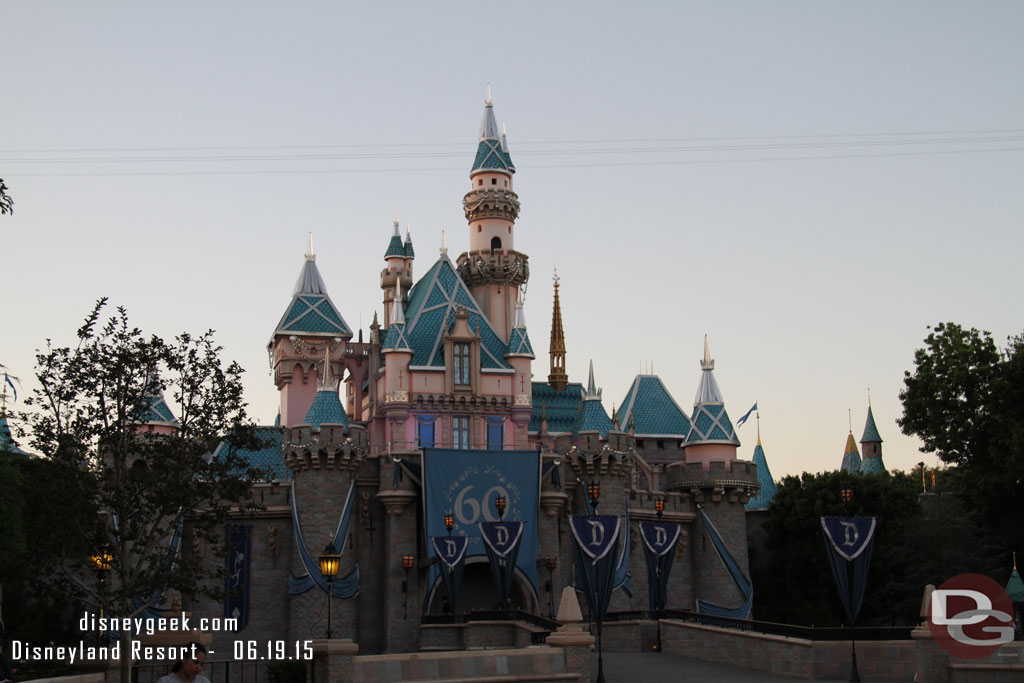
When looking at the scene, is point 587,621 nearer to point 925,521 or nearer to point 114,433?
point 925,521

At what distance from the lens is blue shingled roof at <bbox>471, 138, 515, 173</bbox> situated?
6631cm

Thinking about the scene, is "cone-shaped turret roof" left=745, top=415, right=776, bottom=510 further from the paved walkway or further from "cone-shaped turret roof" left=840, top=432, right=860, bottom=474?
the paved walkway

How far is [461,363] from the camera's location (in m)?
58.7

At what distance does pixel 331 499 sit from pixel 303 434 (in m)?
2.67

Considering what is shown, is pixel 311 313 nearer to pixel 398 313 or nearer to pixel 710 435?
pixel 398 313

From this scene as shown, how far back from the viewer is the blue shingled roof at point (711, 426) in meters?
57.8

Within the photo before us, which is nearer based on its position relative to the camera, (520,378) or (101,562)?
(101,562)

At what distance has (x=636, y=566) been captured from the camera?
5425cm

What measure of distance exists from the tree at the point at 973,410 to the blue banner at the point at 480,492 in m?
15.7

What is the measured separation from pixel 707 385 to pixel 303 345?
18.6 meters

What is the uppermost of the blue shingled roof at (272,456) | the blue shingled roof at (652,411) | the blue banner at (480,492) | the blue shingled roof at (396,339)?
the blue shingled roof at (396,339)

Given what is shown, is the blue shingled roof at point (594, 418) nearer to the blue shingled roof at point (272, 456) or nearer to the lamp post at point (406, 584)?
the lamp post at point (406, 584)

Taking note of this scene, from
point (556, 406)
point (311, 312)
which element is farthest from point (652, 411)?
point (311, 312)

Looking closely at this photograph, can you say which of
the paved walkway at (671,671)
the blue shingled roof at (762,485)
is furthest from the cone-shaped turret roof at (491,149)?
the paved walkway at (671,671)
